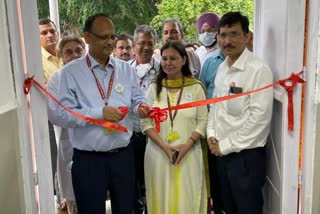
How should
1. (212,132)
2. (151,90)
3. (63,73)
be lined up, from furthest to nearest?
(151,90)
(212,132)
(63,73)

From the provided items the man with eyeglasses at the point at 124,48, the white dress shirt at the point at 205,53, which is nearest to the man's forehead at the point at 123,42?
the man with eyeglasses at the point at 124,48

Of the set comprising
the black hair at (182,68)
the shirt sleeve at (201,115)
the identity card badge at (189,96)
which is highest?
the black hair at (182,68)

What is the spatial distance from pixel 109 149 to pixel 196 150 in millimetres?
→ 651

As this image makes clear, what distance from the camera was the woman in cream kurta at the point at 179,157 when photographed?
8.11 ft

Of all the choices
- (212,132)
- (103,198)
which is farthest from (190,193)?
Result: (103,198)

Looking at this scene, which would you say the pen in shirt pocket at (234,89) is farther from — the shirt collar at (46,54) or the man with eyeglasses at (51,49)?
the shirt collar at (46,54)

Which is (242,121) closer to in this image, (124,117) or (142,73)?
(124,117)

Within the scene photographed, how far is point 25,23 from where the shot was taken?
73.8 inches

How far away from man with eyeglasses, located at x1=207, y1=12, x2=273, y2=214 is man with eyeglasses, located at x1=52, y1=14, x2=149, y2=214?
521 mm

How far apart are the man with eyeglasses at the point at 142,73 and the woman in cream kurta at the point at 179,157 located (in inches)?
10.7

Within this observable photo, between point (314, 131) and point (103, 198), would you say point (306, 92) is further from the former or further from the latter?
point (103, 198)

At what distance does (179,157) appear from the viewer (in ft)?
8.02

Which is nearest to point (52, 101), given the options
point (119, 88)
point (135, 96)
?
point (119, 88)

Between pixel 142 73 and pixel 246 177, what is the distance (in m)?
1.13
